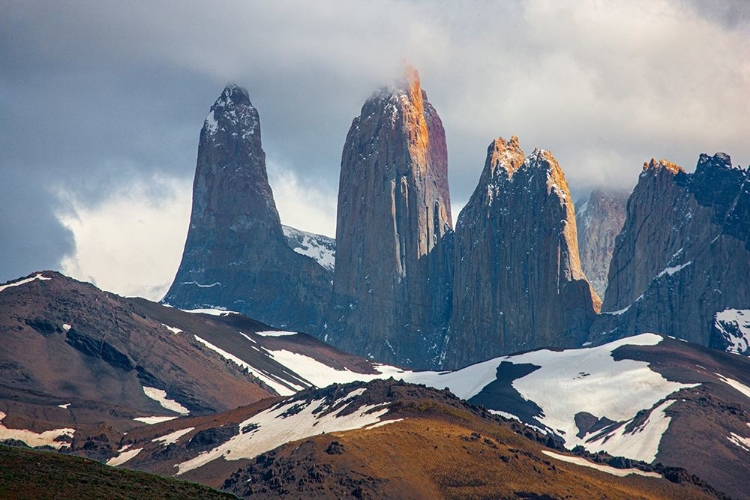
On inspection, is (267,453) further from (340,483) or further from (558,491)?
(558,491)

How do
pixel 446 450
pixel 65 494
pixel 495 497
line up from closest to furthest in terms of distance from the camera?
pixel 65 494, pixel 495 497, pixel 446 450

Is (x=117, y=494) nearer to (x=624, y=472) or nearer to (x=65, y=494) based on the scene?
(x=65, y=494)

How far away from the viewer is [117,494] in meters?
113

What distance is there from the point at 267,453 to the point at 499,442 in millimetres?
29550

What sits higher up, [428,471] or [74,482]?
[428,471]

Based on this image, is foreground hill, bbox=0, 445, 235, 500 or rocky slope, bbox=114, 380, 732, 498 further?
rocky slope, bbox=114, 380, 732, 498

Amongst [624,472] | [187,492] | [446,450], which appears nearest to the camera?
[187,492]

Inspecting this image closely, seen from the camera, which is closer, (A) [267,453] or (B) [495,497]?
(B) [495,497]

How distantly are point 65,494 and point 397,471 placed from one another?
228 ft

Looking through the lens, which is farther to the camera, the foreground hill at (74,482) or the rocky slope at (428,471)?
the rocky slope at (428,471)

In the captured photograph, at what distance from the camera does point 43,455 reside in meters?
122

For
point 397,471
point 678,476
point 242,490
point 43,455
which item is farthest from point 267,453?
point 43,455

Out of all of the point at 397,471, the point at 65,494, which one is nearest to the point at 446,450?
the point at 397,471

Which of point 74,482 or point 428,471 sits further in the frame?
point 428,471
